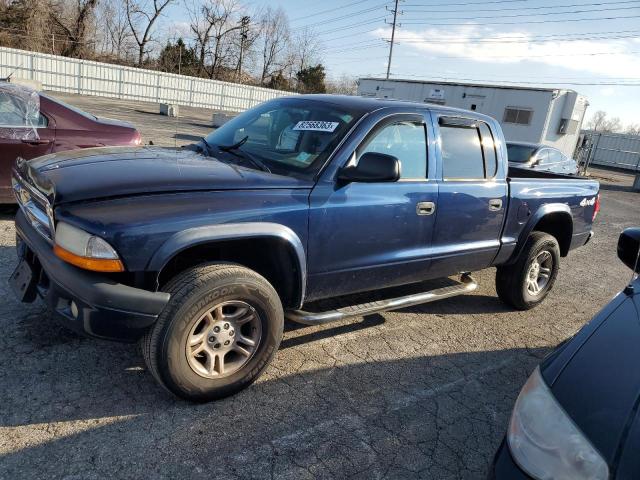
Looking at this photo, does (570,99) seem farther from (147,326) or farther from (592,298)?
(147,326)

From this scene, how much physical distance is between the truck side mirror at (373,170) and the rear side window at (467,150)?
92 cm

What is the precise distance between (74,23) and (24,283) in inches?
1875

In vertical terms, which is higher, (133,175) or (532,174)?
(532,174)

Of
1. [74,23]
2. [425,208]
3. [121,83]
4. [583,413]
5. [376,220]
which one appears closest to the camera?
[583,413]

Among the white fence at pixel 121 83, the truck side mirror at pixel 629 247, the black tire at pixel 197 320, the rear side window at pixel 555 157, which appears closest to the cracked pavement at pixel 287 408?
the black tire at pixel 197 320

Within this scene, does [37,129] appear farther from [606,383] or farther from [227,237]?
[606,383]

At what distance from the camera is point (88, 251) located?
251 centimetres

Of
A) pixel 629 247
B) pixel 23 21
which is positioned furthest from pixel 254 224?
pixel 23 21

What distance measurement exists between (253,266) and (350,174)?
0.87 meters

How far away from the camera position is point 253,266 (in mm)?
3273

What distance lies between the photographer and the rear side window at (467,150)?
401 centimetres

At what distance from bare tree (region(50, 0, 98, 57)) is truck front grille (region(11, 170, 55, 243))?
45.7 m

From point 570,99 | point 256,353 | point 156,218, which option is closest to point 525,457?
point 256,353

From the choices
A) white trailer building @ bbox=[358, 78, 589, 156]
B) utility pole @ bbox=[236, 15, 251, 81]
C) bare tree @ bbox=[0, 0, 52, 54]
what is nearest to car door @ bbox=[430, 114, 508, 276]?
white trailer building @ bbox=[358, 78, 589, 156]
